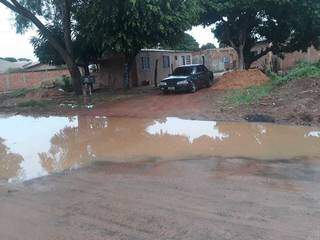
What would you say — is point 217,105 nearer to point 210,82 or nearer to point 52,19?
point 210,82

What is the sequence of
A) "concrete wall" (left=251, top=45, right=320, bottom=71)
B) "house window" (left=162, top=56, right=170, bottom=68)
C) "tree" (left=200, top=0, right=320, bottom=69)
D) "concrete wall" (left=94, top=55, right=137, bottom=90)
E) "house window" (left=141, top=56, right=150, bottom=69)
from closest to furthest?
"tree" (left=200, top=0, right=320, bottom=69) → "concrete wall" (left=94, top=55, right=137, bottom=90) → "house window" (left=141, top=56, right=150, bottom=69) → "house window" (left=162, top=56, right=170, bottom=68) → "concrete wall" (left=251, top=45, right=320, bottom=71)

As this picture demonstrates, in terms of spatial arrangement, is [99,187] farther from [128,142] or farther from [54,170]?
[128,142]

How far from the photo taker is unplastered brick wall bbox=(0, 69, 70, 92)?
40.9 m

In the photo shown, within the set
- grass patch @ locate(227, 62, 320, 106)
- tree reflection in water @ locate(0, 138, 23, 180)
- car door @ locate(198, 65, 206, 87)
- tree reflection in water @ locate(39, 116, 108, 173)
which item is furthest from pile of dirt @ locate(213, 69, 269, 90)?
tree reflection in water @ locate(0, 138, 23, 180)

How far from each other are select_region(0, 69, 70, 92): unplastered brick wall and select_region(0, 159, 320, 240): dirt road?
1318 inches

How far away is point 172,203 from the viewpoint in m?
7.13

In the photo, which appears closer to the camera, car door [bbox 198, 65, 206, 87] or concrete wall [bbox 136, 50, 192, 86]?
car door [bbox 198, 65, 206, 87]

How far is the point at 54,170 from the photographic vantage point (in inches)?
404

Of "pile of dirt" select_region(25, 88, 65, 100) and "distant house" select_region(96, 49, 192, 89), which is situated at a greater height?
"distant house" select_region(96, 49, 192, 89)

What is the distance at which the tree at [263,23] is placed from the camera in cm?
2752

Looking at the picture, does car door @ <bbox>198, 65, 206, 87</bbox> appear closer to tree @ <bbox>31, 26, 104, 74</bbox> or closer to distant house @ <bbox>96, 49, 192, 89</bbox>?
distant house @ <bbox>96, 49, 192, 89</bbox>

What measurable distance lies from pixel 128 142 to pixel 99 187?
5007mm

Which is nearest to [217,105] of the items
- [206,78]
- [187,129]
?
[187,129]

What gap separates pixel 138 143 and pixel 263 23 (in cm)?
2188
